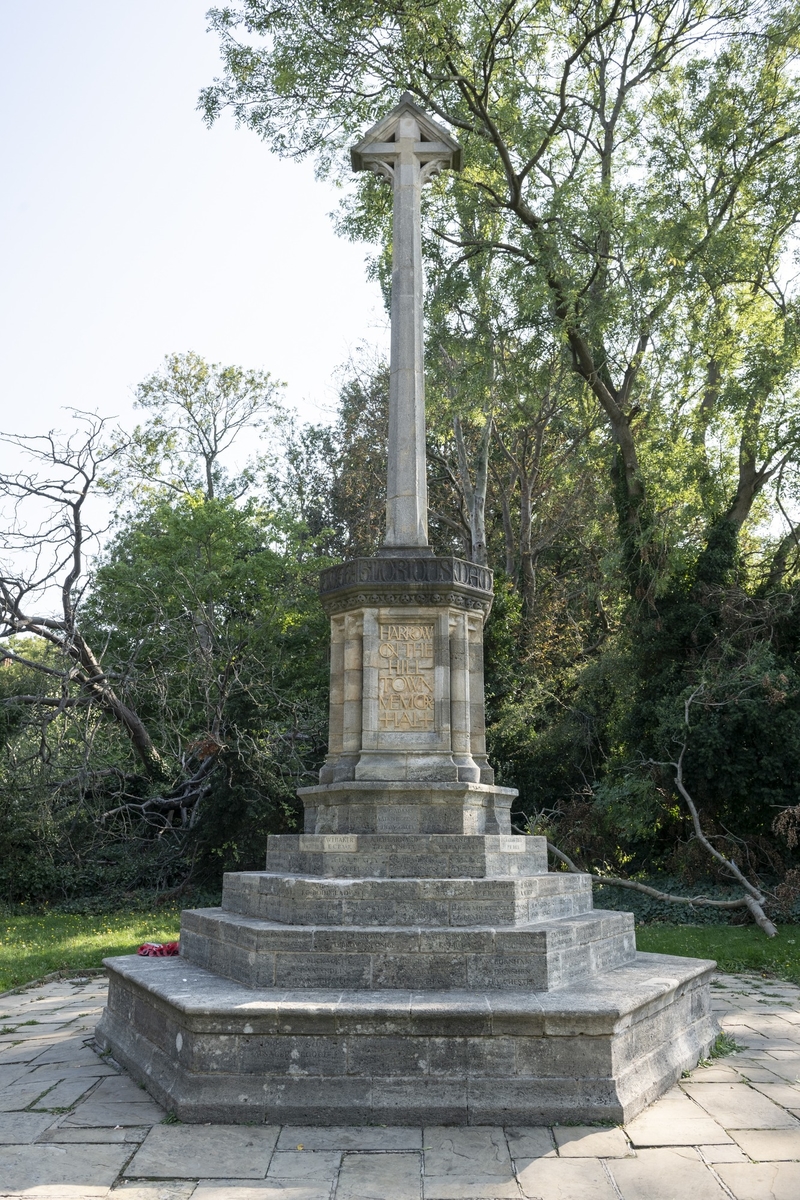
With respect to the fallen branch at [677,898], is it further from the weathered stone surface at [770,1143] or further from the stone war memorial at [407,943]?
the weathered stone surface at [770,1143]

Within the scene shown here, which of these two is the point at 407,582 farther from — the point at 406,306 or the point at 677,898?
the point at 677,898

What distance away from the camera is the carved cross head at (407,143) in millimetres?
8352

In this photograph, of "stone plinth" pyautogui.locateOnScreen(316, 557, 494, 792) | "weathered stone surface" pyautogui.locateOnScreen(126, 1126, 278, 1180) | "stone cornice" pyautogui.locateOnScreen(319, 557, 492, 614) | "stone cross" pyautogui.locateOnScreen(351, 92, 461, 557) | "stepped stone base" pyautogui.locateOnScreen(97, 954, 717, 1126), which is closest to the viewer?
"weathered stone surface" pyautogui.locateOnScreen(126, 1126, 278, 1180)

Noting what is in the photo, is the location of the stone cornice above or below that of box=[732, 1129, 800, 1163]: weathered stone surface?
above

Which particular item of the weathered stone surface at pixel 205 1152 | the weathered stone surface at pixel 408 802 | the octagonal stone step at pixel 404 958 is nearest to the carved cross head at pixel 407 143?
the weathered stone surface at pixel 408 802

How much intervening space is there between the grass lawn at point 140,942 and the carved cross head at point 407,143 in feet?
26.4

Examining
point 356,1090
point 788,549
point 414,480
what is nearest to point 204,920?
point 356,1090

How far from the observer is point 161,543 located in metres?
23.0

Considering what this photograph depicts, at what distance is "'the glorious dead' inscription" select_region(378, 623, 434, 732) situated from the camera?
7020 millimetres

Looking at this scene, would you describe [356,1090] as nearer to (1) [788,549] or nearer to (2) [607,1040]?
(2) [607,1040]

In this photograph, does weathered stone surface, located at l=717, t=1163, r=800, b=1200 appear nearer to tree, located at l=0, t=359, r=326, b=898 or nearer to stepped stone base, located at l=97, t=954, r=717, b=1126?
stepped stone base, located at l=97, t=954, r=717, b=1126

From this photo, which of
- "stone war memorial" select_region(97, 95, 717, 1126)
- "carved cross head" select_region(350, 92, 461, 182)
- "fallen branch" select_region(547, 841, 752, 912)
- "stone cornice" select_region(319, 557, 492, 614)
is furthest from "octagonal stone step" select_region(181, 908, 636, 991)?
"fallen branch" select_region(547, 841, 752, 912)

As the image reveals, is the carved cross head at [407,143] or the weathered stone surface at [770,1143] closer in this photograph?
the weathered stone surface at [770,1143]

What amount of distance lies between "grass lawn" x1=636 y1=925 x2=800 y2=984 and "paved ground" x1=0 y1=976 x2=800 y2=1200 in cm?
477
